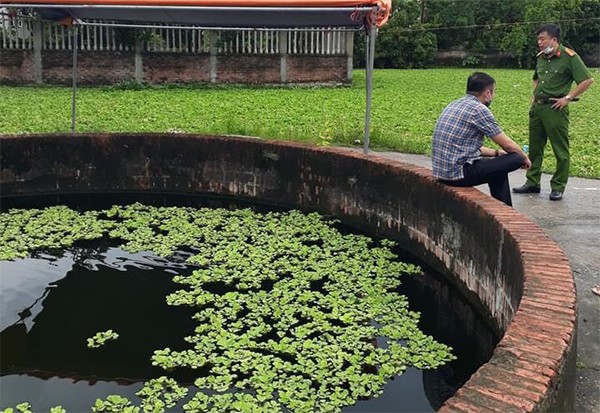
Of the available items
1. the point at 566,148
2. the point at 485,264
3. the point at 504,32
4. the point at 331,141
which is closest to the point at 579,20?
the point at 504,32

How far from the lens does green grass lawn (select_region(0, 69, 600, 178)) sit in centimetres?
965

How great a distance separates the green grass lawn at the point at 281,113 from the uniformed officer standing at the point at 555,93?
1591 millimetres

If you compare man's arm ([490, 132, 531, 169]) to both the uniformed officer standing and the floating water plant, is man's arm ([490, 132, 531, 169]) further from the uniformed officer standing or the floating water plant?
the uniformed officer standing

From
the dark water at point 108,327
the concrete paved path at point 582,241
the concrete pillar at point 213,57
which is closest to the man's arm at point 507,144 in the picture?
the concrete paved path at point 582,241

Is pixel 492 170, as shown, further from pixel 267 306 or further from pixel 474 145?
pixel 267 306

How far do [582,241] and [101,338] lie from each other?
11.7 ft

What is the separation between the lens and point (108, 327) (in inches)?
167

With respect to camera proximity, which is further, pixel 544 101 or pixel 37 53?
pixel 37 53

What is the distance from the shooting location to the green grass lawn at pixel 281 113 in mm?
9648

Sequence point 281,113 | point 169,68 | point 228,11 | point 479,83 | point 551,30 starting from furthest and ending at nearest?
1. point 169,68
2. point 281,113
3. point 228,11
4. point 551,30
5. point 479,83

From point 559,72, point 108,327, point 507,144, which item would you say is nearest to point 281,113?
point 559,72

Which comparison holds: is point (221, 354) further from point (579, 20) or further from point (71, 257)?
point (579, 20)

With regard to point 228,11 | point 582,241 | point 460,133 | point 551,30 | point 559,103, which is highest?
point 228,11

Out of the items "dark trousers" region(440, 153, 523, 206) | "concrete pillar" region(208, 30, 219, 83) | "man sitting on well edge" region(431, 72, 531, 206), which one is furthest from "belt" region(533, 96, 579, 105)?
"concrete pillar" region(208, 30, 219, 83)
